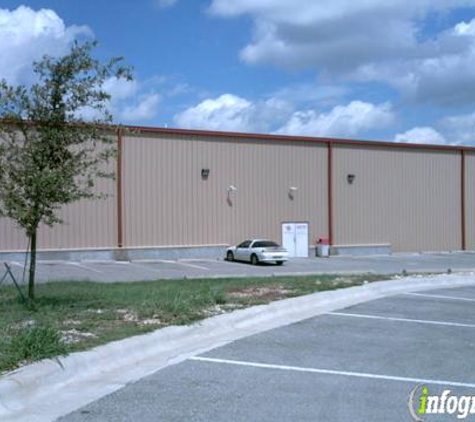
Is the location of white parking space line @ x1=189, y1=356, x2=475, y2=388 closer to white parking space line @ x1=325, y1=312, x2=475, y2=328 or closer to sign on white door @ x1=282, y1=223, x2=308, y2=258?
white parking space line @ x1=325, y1=312, x2=475, y2=328

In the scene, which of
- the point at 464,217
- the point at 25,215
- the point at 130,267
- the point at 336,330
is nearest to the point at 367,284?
the point at 336,330

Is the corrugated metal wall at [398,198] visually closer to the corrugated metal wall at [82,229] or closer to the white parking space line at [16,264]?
the corrugated metal wall at [82,229]

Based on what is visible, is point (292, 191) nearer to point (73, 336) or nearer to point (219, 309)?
point (219, 309)

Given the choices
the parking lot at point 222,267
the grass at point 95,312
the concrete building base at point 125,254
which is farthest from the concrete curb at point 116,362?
the concrete building base at point 125,254

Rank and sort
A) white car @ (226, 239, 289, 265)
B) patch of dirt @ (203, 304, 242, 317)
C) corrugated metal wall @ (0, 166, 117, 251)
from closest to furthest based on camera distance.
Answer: patch of dirt @ (203, 304, 242, 317) < corrugated metal wall @ (0, 166, 117, 251) < white car @ (226, 239, 289, 265)

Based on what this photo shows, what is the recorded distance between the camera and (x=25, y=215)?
12.3 metres

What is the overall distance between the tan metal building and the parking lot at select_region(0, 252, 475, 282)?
159cm

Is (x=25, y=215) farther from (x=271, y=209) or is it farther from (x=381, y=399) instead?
(x=271, y=209)

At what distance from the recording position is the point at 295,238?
41500mm

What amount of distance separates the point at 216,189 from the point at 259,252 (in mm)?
5541

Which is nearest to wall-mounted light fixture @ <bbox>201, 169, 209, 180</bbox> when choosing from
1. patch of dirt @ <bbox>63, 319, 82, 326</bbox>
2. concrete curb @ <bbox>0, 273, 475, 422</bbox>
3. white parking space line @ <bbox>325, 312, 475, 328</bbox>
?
concrete curb @ <bbox>0, 273, 475, 422</bbox>

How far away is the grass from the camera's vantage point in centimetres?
856

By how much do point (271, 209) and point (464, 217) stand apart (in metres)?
15.1

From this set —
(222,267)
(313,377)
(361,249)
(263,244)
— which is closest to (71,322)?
(313,377)
